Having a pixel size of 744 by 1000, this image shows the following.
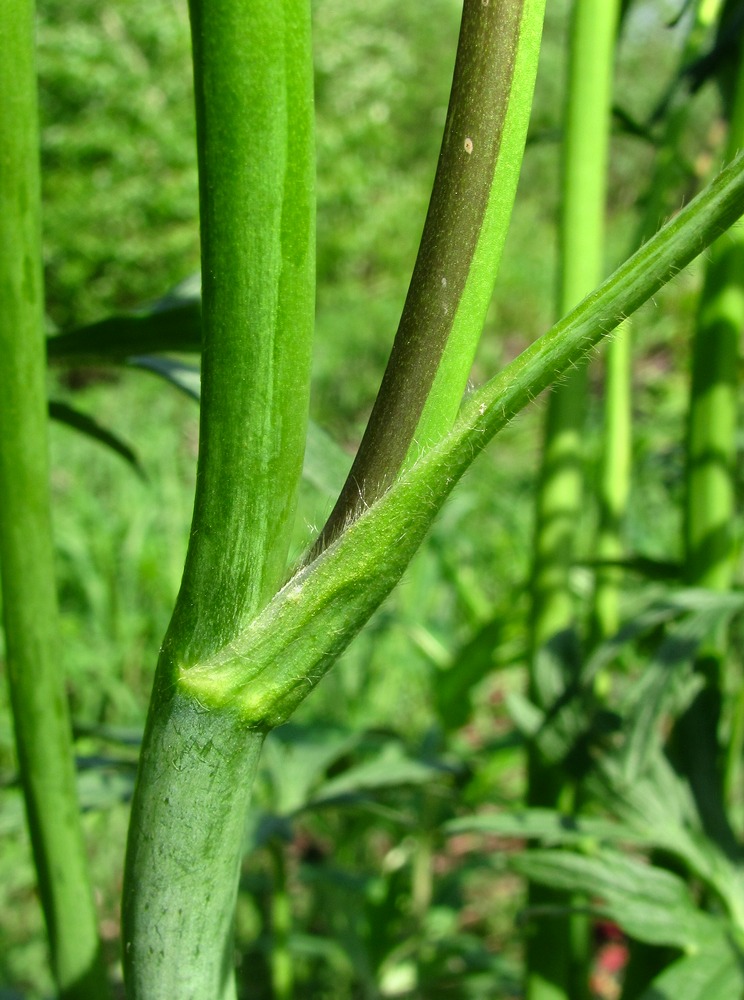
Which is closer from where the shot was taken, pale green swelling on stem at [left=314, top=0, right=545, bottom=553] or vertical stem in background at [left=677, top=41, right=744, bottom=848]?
pale green swelling on stem at [left=314, top=0, right=545, bottom=553]

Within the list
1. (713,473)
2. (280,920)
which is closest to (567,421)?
(713,473)

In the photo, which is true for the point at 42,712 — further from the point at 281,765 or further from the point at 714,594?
→ the point at 281,765

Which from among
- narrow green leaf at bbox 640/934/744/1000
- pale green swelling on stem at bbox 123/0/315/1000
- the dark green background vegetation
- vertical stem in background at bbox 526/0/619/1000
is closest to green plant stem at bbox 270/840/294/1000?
the dark green background vegetation

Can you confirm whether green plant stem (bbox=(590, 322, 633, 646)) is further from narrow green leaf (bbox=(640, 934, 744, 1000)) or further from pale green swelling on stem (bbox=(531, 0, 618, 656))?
narrow green leaf (bbox=(640, 934, 744, 1000))

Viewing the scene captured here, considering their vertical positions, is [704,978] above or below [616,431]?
below

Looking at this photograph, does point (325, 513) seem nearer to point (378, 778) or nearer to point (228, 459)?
point (228, 459)

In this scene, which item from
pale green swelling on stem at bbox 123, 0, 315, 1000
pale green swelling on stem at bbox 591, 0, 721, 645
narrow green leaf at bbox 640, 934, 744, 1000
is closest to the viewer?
pale green swelling on stem at bbox 123, 0, 315, 1000
